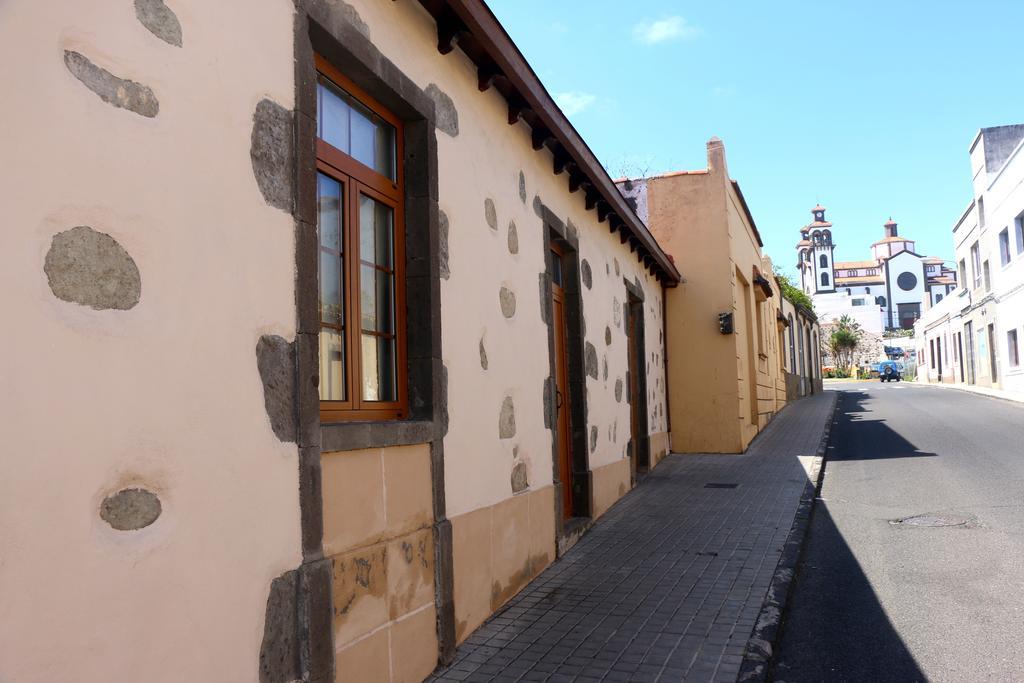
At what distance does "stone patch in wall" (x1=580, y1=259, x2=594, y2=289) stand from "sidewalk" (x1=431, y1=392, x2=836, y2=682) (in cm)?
239

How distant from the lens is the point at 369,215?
3.92m

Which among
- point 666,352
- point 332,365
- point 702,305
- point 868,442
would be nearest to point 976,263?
point 868,442

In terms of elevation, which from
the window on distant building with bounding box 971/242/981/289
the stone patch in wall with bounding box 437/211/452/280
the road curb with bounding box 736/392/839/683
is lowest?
the road curb with bounding box 736/392/839/683

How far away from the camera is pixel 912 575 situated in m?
5.49

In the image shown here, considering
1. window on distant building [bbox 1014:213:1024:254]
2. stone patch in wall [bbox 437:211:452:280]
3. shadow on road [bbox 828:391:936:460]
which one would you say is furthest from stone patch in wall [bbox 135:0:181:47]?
window on distant building [bbox 1014:213:1024:254]

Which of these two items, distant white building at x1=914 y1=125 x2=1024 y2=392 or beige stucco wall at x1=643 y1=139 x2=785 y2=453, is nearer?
beige stucco wall at x1=643 y1=139 x2=785 y2=453

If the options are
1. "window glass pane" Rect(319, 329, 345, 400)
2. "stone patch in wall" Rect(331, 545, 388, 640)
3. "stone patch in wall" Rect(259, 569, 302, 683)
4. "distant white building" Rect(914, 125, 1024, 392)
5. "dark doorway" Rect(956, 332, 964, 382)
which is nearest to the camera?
"stone patch in wall" Rect(259, 569, 302, 683)

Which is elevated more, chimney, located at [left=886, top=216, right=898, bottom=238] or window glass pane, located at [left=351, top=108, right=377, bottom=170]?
chimney, located at [left=886, top=216, right=898, bottom=238]

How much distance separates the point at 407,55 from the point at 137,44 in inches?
79.0

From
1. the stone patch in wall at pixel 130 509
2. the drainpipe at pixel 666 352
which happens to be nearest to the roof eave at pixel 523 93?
the stone patch in wall at pixel 130 509

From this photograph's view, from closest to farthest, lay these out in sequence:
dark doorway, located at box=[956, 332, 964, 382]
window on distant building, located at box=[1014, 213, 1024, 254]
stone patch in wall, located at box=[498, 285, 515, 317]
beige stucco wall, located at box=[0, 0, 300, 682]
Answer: beige stucco wall, located at box=[0, 0, 300, 682]
stone patch in wall, located at box=[498, 285, 515, 317]
window on distant building, located at box=[1014, 213, 1024, 254]
dark doorway, located at box=[956, 332, 964, 382]

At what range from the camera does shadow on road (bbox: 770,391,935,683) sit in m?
3.89

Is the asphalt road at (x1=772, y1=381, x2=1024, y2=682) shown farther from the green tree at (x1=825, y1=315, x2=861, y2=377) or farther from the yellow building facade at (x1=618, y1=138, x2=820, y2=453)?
the green tree at (x1=825, y1=315, x2=861, y2=377)

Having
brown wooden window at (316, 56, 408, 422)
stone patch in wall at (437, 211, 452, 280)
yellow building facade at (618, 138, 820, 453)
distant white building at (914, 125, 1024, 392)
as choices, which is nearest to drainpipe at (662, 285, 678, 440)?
yellow building facade at (618, 138, 820, 453)
